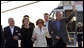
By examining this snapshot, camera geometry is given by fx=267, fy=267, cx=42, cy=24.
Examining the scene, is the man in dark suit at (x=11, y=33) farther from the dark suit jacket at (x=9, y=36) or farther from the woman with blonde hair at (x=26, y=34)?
the woman with blonde hair at (x=26, y=34)

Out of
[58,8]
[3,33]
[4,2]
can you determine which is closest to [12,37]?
[3,33]

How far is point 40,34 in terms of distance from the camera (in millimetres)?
5223

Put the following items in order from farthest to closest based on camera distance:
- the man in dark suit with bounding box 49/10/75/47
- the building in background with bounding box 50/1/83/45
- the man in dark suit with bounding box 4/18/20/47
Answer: the building in background with bounding box 50/1/83/45 < the man in dark suit with bounding box 4/18/20/47 < the man in dark suit with bounding box 49/10/75/47

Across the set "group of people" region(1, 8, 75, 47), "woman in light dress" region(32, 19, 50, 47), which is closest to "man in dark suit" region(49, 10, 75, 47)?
"group of people" region(1, 8, 75, 47)

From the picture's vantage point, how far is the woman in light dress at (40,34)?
17.0 feet

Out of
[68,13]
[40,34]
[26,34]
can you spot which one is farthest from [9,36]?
[68,13]

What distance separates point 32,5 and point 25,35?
285 centimetres

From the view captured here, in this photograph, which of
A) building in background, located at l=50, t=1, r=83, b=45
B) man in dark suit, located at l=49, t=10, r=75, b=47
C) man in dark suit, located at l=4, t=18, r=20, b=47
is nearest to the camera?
man in dark suit, located at l=49, t=10, r=75, b=47

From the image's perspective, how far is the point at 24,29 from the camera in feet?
17.1

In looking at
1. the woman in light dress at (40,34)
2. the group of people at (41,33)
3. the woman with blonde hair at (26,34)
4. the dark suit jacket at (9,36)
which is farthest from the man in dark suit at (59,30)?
the dark suit jacket at (9,36)

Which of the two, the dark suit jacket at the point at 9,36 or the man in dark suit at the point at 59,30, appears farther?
the dark suit jacket at the point at 9,36

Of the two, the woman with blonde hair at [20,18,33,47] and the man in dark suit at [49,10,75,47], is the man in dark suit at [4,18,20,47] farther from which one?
the man in dark suit at [49,10,75,47]

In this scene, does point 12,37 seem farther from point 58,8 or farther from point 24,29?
point 58,8

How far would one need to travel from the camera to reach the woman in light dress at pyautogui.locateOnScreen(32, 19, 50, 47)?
5.18 meters
